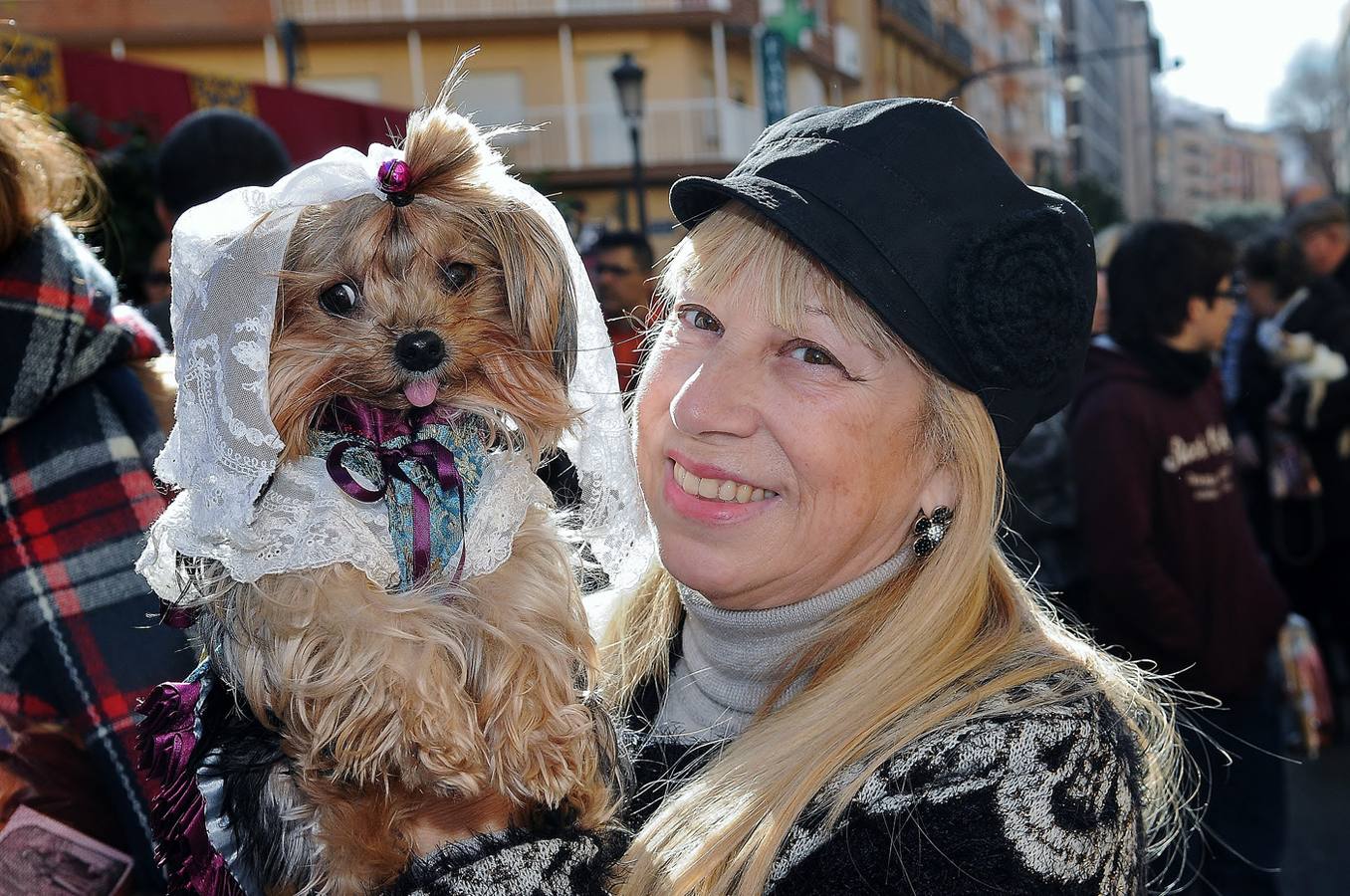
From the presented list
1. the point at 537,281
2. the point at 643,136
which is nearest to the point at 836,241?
the point at 537,281

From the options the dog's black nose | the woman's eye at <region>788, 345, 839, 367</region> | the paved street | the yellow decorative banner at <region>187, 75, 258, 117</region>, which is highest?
the yellow decorative banner at <region>187, 75, 258, 117</region>

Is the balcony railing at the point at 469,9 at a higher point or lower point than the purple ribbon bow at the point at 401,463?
higher

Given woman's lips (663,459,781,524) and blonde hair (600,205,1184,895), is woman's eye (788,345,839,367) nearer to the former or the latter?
blonde hair (600,205,1184,895)

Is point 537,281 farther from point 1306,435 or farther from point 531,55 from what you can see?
point 531,55

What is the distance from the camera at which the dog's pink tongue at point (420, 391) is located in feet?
5.75

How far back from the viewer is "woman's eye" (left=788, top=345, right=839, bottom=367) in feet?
5.49

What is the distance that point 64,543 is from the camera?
181 centimetres

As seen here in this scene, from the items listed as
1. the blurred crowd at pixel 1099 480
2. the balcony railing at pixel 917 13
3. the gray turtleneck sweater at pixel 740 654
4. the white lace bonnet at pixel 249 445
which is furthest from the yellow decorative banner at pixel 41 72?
the balcony railing at pixel 917 13

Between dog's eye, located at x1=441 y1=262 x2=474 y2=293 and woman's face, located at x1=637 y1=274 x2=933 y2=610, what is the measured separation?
0.38m

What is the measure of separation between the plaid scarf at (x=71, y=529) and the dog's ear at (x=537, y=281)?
63cm

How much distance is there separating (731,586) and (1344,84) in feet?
238

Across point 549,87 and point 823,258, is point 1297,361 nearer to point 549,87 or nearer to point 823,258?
point 823,258

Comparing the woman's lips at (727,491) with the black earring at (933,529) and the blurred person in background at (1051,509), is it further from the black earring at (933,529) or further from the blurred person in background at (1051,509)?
the blurred person in background at (1051,509)

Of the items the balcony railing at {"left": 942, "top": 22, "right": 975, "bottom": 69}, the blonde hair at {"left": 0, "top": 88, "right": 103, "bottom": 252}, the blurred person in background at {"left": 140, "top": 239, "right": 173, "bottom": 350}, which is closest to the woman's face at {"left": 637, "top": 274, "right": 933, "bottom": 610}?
the blonde hair at {"left": 0, "top": 88, "right": 103, "bottom": 252}
